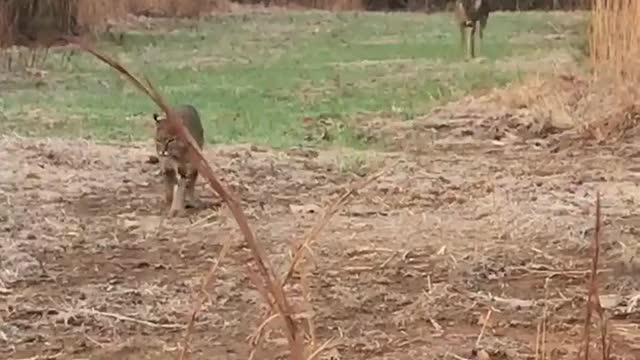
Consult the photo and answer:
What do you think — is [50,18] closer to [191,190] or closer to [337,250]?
[191,190]

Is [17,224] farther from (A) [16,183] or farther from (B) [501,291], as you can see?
(B) [501,291]

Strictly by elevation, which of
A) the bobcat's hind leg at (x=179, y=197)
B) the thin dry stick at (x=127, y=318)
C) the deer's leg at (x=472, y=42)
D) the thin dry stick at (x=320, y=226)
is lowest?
the deer's leg at (x=472, y=42)

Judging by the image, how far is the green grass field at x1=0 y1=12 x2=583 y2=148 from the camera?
28.1 ft

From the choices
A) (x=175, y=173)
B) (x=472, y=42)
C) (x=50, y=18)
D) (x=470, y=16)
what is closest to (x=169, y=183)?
(x=175, y=173)

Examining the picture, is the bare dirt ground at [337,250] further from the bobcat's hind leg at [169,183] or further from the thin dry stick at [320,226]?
the thin dry stick at [320,226]

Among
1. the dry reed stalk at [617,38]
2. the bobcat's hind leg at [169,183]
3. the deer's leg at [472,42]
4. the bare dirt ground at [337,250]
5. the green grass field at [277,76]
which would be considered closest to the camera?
the bare dirt ground at [337,250]

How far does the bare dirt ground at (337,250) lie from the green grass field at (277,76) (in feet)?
3.70

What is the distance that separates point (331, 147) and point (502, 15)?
14.5 metres

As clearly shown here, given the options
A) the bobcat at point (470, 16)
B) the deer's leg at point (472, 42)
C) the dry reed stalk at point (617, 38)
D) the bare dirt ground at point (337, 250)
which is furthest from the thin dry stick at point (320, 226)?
the bobcat at point (470, 16)

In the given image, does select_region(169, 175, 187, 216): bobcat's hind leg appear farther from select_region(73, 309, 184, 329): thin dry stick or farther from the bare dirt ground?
select_region(73, 309, 184, 329): thin dry stick

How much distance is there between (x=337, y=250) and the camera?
15.5 ft

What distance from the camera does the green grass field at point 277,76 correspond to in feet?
28.1

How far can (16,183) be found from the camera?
6020 mm

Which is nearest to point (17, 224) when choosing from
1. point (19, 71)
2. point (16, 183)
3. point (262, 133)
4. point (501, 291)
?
point (16, 183)
